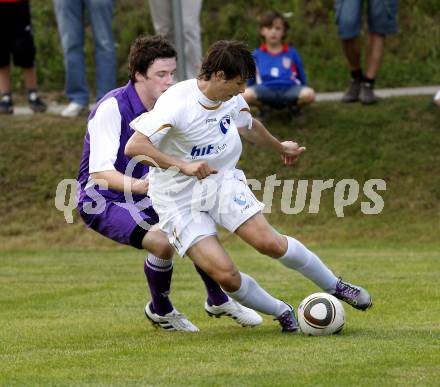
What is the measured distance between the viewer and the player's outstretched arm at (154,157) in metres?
7.19

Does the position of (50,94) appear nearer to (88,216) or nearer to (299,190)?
(299,190)

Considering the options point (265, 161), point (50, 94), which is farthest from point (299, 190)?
point (50, 94)

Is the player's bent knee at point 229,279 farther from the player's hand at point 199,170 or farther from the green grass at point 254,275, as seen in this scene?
the player's hand at point 199,170

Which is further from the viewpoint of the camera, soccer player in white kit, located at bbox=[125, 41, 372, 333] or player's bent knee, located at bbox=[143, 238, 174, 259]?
player's bent knee, located at bbox=[143, 238, 174, 259]

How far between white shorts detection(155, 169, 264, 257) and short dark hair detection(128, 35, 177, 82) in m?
1.01

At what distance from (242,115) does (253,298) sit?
123cm

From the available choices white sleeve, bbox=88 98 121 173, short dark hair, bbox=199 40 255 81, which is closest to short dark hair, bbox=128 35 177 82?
white sleeve, bbox=88 98 121 173

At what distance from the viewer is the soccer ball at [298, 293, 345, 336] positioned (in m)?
7.68

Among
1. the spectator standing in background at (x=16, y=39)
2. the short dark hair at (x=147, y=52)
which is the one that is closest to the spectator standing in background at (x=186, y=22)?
the spectator standing in background at (x=16, y=39)

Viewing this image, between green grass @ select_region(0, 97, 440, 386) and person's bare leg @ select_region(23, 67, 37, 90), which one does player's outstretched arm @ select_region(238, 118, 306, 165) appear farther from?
person's bare leg @ select_region(23, 67, 37, 90)

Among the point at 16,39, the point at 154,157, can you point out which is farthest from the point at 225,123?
the point at 16,39

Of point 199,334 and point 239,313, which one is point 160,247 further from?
point 239,313

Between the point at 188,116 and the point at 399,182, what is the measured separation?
7.76m

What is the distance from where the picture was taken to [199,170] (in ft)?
23.5
